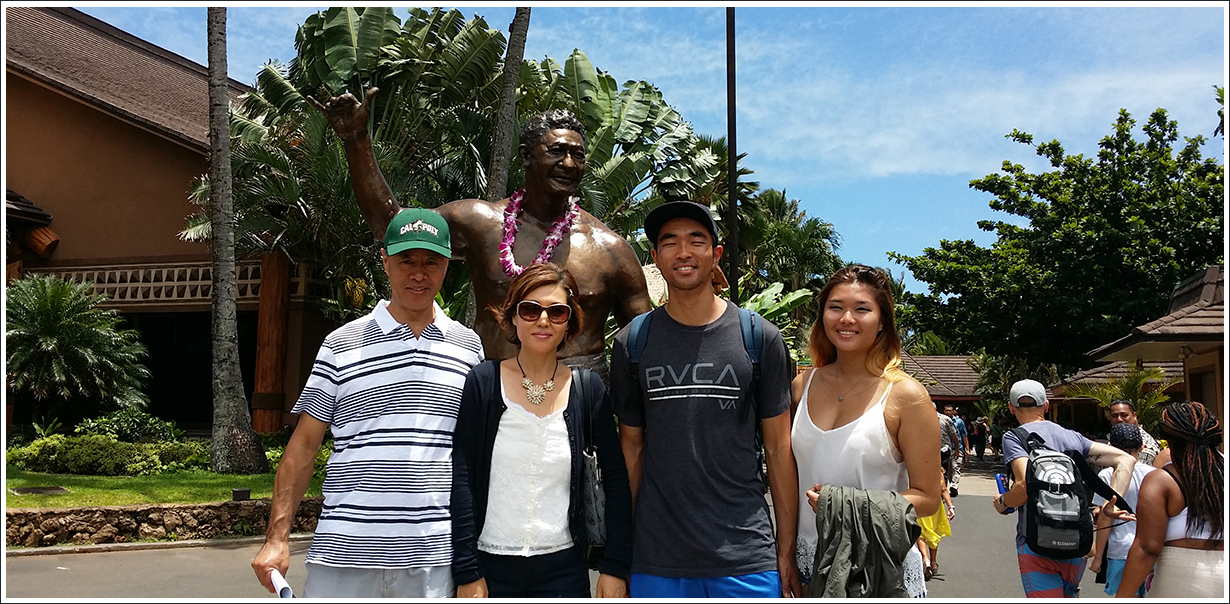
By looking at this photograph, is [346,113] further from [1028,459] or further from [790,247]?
[790,247]

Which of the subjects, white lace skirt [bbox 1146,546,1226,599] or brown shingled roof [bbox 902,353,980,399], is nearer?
white lace skirt [bbox 1146,546,1226,599]

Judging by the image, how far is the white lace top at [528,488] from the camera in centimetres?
255

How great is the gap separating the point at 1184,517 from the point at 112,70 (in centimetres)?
2386

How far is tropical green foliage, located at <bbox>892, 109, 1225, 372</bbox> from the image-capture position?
2344 centimetres

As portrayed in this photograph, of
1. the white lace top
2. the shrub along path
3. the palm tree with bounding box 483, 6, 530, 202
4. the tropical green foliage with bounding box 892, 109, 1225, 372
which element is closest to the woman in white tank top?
the white lace top

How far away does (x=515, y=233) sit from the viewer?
375cm

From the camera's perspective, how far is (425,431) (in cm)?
265

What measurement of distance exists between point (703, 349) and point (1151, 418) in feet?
64.4

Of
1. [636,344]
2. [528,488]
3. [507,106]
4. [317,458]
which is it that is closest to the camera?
[528,488]

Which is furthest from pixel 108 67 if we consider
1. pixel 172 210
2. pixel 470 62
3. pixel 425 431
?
pixel 425 431

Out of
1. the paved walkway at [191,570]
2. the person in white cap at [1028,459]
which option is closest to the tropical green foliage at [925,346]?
the paved walkway at [191,570]

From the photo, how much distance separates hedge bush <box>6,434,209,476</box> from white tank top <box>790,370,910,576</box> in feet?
42.9

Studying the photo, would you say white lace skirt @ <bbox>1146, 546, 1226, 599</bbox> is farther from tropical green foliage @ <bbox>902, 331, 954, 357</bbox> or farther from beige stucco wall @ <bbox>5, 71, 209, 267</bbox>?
tropical green foliage @ <bbox>902, 331, 954, 357</bbox>

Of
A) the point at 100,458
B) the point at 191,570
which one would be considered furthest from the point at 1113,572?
the point at 100,458
